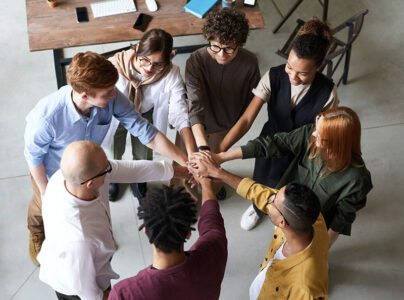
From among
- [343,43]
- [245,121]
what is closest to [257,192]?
[245,121]

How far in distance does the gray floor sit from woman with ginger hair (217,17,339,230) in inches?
34.4

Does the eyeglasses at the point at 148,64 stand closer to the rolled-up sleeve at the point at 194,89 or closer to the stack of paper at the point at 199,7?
the rolled-up sleeve at the point at 194,89

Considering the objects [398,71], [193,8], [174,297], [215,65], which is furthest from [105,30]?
[398,71]

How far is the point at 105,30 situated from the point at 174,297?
8.22 ft

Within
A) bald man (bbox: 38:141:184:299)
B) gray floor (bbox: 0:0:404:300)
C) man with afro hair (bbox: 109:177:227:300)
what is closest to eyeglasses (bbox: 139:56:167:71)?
bald man (bbox: 38:141:184:299)

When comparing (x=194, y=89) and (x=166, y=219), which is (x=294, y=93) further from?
(x=166, y=219)

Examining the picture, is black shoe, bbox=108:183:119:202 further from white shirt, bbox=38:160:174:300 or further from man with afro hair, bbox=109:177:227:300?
man with afro hair, bbox=109:177:227:300

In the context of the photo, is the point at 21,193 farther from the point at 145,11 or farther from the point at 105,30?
the point at 145,11

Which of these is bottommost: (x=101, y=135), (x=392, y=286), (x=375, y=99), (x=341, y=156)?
(x=392, y=286)

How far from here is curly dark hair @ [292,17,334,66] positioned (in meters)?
2.37

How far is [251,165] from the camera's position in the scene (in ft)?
12.3

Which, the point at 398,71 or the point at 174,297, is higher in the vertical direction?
the point at 174,297

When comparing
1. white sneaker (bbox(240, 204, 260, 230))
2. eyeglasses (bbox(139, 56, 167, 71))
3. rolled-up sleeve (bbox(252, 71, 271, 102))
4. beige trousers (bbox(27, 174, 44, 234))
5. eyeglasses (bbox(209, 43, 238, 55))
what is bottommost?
white sneaker (bbox(240, 204, 260, 230))

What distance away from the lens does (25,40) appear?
4.52 m
